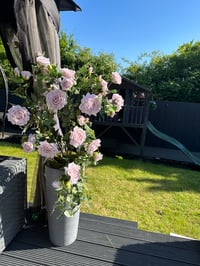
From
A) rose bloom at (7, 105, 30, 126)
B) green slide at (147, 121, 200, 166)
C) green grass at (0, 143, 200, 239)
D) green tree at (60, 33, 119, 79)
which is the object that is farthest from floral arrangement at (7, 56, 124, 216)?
green tree at (60, 33, 119, 79)

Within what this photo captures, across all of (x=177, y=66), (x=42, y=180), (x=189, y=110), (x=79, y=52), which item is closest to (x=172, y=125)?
(x=189, y=110)

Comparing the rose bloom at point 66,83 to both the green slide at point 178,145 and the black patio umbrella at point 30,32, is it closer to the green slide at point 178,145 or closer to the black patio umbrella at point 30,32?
the black patio umbrella at point 30,32

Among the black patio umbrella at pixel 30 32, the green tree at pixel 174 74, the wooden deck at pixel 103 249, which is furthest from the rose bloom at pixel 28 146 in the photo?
the green tree at pixel 174 74

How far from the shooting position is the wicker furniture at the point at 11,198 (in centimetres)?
136

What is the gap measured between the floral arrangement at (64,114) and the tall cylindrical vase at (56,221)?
0.07m

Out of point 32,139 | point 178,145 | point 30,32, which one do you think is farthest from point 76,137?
point 178,145

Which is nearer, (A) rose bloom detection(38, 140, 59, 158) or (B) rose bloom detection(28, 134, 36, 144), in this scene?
(A) rose bloom detection(38, 140, 59, 158)

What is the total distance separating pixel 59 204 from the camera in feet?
4.30

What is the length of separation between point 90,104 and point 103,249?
108cm

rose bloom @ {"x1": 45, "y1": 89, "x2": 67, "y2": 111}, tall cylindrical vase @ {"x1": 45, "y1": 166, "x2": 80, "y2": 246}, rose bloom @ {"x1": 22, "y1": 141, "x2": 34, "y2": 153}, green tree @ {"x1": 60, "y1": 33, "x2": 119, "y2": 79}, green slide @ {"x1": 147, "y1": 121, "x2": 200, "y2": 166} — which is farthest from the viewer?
green tree @ {"x1": 60, "y1": 33, "x2": 119, "y2": 79}

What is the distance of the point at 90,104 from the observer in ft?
3.94

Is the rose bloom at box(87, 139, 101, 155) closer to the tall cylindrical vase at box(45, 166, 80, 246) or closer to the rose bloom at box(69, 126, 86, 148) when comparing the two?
the rose bloom at box(69, 126, 86, 148)

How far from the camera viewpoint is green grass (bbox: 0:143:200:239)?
2836 mm

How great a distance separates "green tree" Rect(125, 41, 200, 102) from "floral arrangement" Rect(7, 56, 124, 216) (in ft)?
26.9
